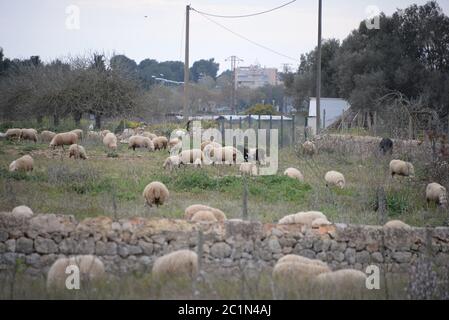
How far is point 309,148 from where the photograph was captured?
87.5ft

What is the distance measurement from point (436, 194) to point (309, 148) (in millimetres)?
9977

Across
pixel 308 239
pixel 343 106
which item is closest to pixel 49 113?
pixel 343 106

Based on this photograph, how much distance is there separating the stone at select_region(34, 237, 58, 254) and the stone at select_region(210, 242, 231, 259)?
235 cm

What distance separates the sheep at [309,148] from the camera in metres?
26.5

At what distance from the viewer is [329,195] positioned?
55.0 ft

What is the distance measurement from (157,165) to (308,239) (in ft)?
46.6

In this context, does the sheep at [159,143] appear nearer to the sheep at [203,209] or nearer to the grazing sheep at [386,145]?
the grazing sheep at [386,145]

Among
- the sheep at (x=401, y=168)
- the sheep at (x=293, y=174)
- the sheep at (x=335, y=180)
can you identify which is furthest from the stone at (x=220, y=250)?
the sheep at (x=401, y=168)

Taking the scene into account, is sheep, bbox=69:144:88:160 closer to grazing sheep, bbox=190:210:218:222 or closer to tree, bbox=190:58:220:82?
grazing sheep, bbox=190:210:218:222

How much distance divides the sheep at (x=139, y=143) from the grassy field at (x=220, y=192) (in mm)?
7833

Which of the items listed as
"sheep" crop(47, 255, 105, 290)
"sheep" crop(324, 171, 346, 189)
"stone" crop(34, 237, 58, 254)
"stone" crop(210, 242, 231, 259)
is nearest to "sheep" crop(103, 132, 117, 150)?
"sheep" crop(324, 171, 346, 189)

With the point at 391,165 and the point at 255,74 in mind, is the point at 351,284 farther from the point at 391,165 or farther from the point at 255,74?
the point at 255,74

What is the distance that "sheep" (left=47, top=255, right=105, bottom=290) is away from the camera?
8.95 metres

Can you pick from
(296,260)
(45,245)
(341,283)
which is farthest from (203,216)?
(341,283)
